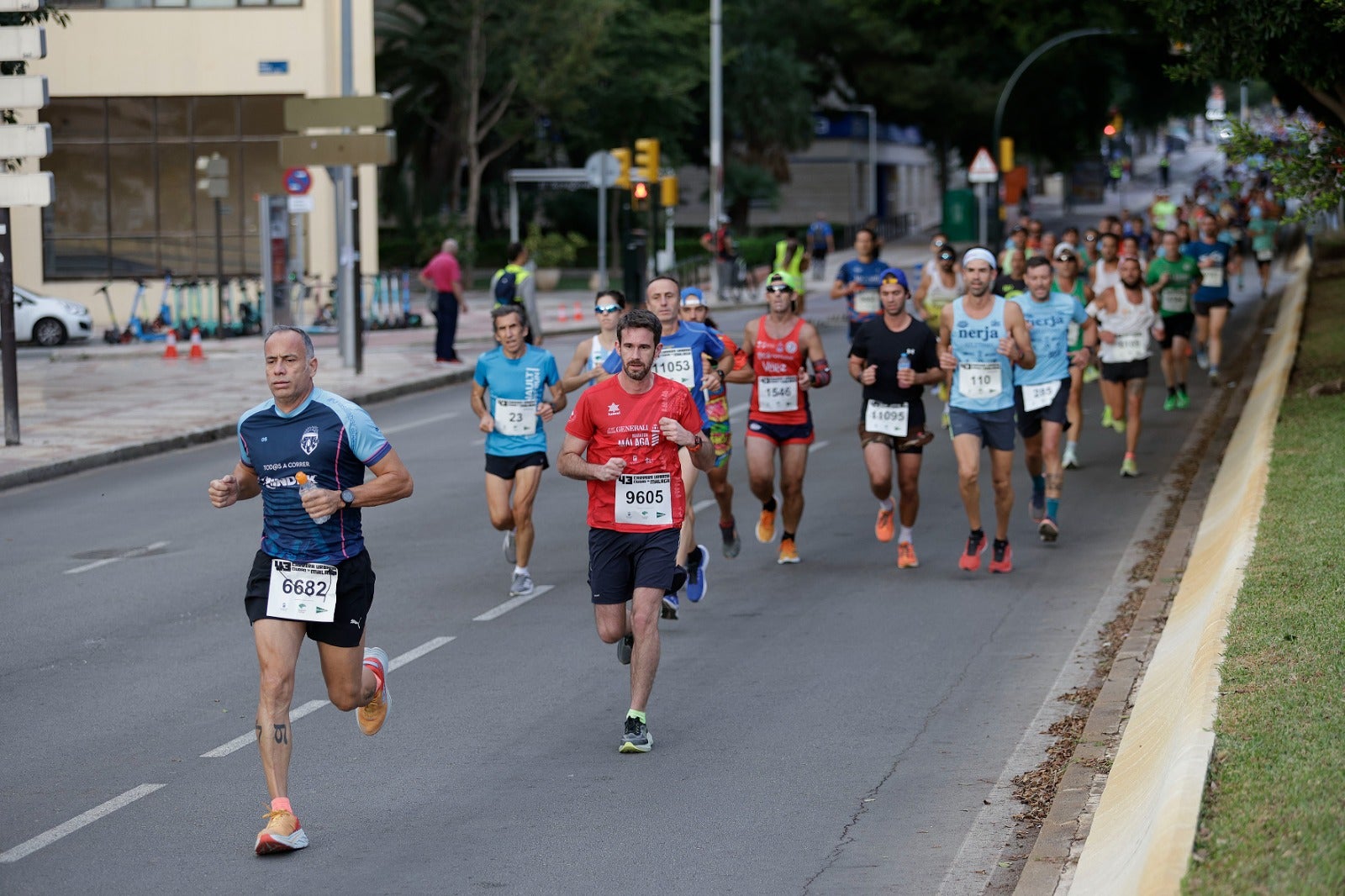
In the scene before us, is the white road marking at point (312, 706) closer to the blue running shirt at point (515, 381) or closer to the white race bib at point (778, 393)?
the blue running shirt at point (515, 381)

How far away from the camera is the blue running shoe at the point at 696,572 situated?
1050 cm

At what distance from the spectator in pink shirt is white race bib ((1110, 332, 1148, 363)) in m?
12.0

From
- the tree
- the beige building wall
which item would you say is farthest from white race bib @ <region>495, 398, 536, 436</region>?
the tree

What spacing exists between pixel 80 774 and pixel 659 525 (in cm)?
258

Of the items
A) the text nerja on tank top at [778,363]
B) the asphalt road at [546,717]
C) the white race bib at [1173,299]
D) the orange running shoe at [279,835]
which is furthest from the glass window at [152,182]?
the orange running shoe at [279,835]

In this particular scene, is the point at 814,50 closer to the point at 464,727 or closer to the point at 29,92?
the point at 29,92

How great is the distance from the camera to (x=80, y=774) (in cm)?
760

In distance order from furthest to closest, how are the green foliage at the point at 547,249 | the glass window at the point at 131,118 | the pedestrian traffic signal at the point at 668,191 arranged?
the green foliage at the point at 547,249, the glass window at the point at 131,118, the pedestrian traffic signal at the point at 668,191

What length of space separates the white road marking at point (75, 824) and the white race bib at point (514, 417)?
4427 mm

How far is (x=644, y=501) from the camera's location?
8.00m

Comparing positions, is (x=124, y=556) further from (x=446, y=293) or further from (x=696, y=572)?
(x=446, y=293)

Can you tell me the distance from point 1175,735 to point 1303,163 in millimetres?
10606

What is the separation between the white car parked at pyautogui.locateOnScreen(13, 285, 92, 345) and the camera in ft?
104

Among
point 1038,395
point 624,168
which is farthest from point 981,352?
point 624,168
